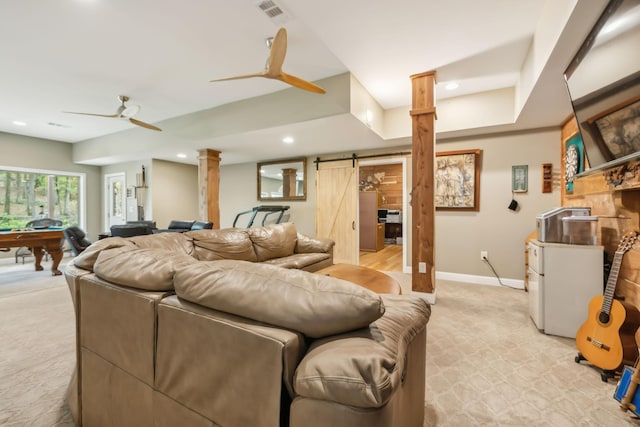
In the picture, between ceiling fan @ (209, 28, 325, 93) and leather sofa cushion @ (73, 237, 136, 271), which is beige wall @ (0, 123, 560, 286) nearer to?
ceiling fan @ (209, 28, 325, 93)

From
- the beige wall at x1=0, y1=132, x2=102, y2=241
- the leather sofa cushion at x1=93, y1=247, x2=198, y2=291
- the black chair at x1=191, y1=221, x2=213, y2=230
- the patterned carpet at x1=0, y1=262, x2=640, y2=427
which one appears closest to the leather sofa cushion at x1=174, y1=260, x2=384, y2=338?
the leather sofa cushion at x1=93, y1=247, x2=198, y2=291

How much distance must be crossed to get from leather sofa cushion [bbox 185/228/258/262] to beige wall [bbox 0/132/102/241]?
5.93m

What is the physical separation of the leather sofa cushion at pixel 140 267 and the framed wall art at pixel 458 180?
4.12 m

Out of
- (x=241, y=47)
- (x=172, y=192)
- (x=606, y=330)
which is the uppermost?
(x=241, y=47)

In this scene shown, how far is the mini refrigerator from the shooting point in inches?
90.4

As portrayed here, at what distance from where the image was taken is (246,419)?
31.0 inches

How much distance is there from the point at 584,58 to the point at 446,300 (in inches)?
104

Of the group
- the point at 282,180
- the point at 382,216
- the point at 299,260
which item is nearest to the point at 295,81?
the point at 299,260

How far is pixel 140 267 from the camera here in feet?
3.77

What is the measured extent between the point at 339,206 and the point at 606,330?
398cm

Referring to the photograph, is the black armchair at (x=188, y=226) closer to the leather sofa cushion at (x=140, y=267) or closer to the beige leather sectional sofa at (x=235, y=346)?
the beige leather sectional sofa at (x=235, y=346)

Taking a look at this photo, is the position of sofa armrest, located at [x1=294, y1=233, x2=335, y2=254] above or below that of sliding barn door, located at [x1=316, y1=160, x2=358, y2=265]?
below

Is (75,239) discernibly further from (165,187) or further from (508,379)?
(508,379)

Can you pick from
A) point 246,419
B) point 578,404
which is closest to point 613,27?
point 578,404
